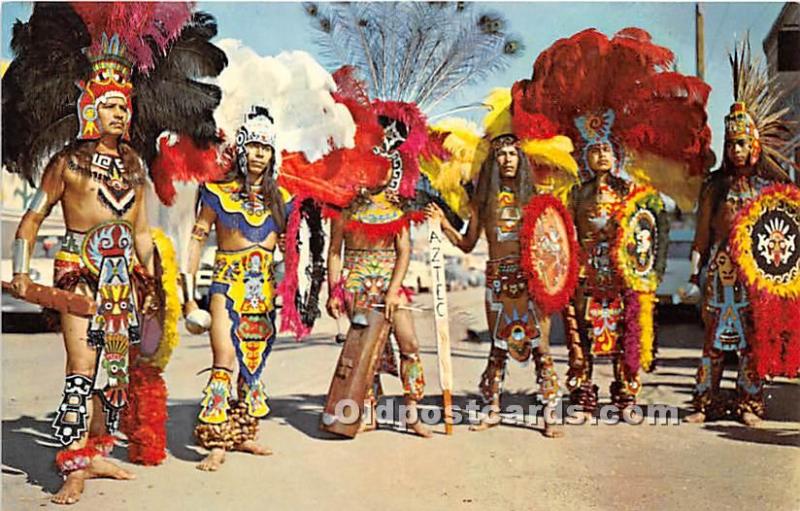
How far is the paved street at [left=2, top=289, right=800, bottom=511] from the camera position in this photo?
4.36 m

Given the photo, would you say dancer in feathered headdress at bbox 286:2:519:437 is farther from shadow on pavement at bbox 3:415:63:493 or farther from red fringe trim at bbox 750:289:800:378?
red fringe trim at bbox 750:289:800:378

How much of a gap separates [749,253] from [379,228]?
1.97m

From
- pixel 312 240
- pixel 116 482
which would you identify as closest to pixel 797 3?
pixel 312 240

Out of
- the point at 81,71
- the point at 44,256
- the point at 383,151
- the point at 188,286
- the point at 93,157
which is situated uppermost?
the point at 81,71

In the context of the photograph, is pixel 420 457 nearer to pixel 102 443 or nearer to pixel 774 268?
pixel 102 443

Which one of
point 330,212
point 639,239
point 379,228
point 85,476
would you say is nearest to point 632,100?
point 639,239

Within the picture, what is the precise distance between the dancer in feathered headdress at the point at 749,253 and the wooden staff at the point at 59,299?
3168 mm

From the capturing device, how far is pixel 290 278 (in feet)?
15.8

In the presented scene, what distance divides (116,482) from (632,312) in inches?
112

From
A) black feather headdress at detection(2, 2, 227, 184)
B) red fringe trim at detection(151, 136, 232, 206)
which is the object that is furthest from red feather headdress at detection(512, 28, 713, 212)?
black feather headdress at detection(2, 2, 227, 184)

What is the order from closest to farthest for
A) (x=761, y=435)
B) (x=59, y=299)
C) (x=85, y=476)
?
(x=59, y=299) → (x=85, y=476) → (x=761, y=435)

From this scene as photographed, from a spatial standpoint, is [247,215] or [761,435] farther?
[761,435]

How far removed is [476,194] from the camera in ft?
16.9

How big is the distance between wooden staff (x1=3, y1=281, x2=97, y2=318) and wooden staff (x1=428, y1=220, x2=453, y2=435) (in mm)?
1683
